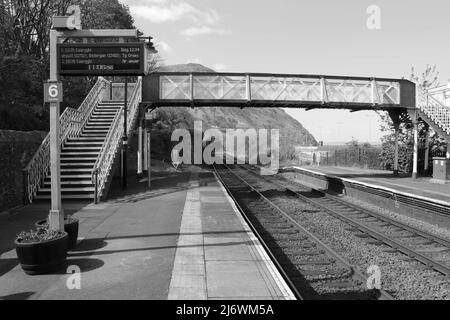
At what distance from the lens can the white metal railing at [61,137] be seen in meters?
14.4

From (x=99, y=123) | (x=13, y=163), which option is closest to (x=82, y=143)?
(x=99, y=123)

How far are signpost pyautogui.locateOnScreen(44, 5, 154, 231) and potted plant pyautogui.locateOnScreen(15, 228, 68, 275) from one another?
76cm

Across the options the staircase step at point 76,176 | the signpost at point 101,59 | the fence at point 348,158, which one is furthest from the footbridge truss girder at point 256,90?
the fence at point 348,158

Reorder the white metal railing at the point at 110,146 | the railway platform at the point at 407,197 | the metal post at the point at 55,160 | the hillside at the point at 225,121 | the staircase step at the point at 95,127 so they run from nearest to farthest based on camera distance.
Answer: the metal post at the point at 55,160 < the railway platform at the point at 407,197 < the white metal railing at the point at 110,146 < the staircase step at the point at 95,127 < the hillside at the point at 225,121

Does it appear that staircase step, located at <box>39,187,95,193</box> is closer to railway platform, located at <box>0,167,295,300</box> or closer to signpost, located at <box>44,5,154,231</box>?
railway platform, located at <box>0,167,295,300</box>

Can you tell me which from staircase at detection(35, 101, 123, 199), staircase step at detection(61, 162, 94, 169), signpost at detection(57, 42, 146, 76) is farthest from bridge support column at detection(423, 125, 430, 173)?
signpost at detection(57, 42, 146, 76)

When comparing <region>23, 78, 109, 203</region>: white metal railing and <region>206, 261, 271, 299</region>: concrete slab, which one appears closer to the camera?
<region>206, 261, 271, 299</region>: concrete slab

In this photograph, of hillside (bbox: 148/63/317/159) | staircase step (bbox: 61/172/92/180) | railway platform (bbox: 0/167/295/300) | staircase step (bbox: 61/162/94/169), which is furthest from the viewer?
hillside (bbox: 148/63/317/159)

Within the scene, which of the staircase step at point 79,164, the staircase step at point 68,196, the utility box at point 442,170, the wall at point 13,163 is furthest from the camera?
the utility box at point 442,170

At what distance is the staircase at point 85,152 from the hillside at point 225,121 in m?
18.9

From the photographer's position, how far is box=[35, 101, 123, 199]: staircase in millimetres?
15170

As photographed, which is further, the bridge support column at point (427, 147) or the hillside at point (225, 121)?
the hillside at point (225, 121)

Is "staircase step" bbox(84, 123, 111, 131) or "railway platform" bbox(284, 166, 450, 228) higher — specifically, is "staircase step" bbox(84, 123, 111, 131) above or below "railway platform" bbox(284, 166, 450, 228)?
above

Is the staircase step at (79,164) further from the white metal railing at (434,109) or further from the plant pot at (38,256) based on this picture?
the white metal railing at (434,109)
